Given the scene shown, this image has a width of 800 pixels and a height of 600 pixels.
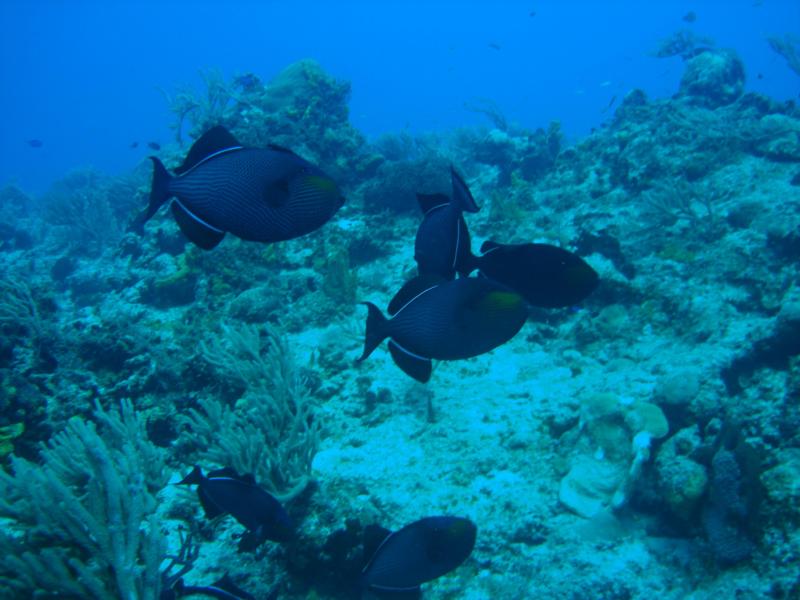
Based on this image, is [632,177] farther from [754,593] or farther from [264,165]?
[264,165]

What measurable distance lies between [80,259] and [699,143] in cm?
1642

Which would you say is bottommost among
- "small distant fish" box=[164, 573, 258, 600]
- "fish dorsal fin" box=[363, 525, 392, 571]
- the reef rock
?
"small distant fish" box=[164, 573, 258, 600]

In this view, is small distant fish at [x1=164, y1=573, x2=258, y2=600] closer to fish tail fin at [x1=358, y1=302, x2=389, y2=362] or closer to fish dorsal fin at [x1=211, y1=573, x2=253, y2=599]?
fish dorsal fin at [x1=211, y1=573, x2=253, y2=599]

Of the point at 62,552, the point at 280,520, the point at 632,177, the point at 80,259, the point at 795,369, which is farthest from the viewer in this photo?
the point at 80,259

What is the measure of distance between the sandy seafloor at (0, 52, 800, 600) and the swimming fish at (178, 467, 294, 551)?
27.3 inches

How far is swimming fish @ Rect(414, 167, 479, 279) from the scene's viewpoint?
1895 millimetres

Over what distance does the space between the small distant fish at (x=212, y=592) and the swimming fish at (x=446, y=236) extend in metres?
2.17

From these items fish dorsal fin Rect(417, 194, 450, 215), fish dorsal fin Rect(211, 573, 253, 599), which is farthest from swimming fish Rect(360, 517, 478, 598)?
fish dorsal fin Rect(417, 194, 450, 215)

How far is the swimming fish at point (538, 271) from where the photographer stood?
187cm

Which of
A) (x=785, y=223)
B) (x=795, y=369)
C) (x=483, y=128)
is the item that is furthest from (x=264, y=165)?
(x=483, y=128)

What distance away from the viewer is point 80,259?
13484 mm

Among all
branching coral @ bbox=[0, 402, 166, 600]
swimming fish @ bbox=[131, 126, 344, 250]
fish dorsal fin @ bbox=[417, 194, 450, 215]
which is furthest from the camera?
branching coral @ bbox=[0, 402, 166, 600]

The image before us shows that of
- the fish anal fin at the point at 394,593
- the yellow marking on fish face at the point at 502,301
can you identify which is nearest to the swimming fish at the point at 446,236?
the yellow marking on fish face at the point at 502,301

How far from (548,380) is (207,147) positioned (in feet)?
15.0
